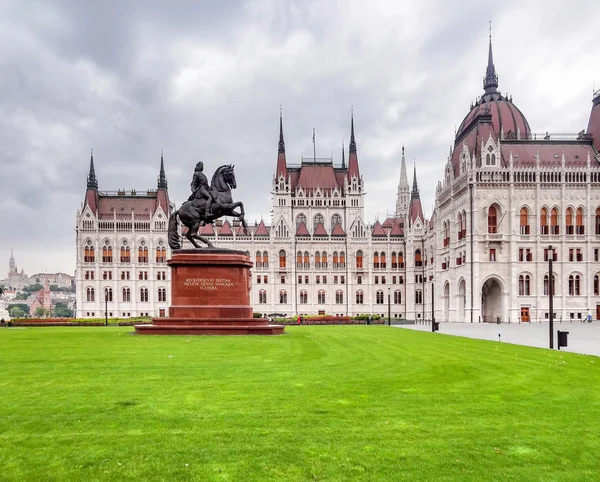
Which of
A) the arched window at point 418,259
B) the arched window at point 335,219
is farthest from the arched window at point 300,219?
the arched window at point 418,259

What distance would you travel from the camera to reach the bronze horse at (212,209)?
32469 mm

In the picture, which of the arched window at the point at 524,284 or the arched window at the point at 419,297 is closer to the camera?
the arched window at the point at 524,284

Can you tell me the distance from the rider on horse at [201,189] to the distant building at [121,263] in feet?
220

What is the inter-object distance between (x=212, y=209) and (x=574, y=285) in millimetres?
53092

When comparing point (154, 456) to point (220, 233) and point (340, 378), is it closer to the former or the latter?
point (340, 378)

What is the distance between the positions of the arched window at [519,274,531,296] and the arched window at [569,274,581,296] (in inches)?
215

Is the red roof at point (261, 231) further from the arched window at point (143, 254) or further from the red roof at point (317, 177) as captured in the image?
the arched window at point (143, 254)

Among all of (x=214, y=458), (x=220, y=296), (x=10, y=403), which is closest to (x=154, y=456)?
(x=214, y=458)

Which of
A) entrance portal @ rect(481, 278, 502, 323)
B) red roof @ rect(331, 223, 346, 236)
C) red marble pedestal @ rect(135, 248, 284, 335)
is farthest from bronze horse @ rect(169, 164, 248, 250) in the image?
red roof @ rect(331, 223, 346, 236)

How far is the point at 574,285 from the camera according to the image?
6556cm

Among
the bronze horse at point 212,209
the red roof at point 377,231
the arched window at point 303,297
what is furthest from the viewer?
the red roof at point 377,231

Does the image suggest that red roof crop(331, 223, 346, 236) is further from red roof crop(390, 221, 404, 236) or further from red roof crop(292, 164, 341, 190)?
red roof crop(292, 164, 341, 190)

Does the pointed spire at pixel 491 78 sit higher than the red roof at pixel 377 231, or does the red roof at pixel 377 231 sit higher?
the pointed spire at pixel 491 78

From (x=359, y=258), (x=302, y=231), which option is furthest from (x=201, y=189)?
(x=359, y=258)
